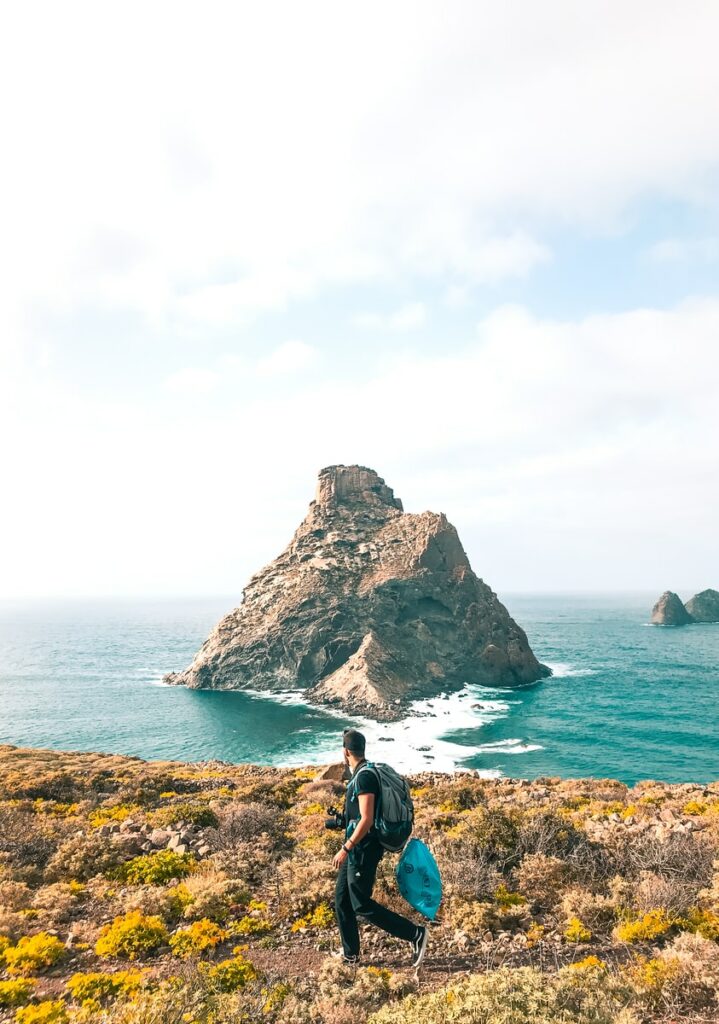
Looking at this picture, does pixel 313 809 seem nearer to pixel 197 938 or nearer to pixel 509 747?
pixel 197 938

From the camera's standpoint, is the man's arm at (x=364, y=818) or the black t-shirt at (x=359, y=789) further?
the black t-shirt at (x=359, y=789)

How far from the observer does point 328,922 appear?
783cm

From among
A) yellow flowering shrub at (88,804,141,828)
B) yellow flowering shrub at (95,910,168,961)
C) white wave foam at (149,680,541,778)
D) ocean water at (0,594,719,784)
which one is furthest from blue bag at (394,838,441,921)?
ocean water at (0,594,719,784)

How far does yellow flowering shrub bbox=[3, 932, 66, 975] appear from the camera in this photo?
681cm

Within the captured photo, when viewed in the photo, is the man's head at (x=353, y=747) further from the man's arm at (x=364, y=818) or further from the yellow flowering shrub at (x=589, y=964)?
the yellow flowering shrub at (x=589, y=964)

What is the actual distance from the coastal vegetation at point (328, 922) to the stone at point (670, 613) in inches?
7883

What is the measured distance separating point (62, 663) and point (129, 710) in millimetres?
56501

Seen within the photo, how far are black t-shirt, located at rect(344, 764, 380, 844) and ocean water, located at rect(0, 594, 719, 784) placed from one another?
A: 47.0m

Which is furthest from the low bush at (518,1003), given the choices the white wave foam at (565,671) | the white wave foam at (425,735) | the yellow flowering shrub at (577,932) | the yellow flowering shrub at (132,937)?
the white wave foam at (565,671)

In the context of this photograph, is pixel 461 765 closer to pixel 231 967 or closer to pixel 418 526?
pixel 231 967

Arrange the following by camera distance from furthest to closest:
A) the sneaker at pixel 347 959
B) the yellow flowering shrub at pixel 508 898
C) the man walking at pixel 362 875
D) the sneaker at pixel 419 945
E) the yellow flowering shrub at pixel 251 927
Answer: the yellow flowering shrub at pixel 508 898
the yellow flowering shrub at pixel 251 927
the sneaker at pixel 347 959
the sneaker at pixel 419 945
the man walking at pixel 362 875

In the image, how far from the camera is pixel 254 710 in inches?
2958

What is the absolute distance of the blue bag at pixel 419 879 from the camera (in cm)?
645

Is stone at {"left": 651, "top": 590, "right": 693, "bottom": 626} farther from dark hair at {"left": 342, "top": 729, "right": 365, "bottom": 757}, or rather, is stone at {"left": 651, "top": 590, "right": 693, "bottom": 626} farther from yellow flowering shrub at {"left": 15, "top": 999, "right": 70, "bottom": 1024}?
yellow flowering shrub at {"left": 15, "top": 999, "right": 70, "bottom": 1024}
